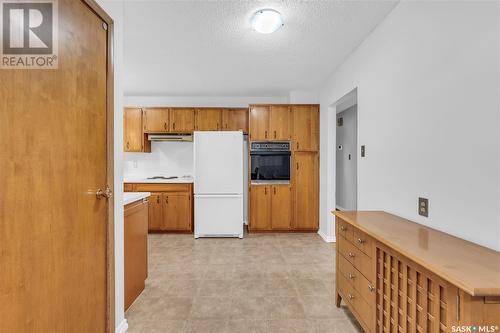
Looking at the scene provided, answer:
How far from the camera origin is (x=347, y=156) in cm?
605

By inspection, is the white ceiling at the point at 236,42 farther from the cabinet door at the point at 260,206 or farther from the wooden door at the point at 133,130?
the cabinet door at the point at 260,206

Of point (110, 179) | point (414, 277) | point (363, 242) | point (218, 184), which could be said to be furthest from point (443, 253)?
point (218, 184)

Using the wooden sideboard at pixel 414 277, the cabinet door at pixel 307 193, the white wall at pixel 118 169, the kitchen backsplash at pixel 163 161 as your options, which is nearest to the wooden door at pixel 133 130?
the kitchen backsplash at pixel 163 161

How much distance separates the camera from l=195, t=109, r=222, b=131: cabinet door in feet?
15.4

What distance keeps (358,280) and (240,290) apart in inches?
45.5

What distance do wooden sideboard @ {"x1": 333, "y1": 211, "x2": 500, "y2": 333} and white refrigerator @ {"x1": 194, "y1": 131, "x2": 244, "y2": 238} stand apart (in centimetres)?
235

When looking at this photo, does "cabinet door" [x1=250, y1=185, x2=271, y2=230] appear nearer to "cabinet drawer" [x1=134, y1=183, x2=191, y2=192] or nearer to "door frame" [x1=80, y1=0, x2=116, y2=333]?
"cabinet drawer" [x1=134, y1=183, x2=191, y2=192]

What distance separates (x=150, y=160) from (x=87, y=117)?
3704 mm

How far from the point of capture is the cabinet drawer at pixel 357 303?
5.35 ft

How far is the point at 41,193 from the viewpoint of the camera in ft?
3.74

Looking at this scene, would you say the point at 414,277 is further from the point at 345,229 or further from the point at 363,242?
the point at 345,229

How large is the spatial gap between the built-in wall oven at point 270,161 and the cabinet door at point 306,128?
24 cm

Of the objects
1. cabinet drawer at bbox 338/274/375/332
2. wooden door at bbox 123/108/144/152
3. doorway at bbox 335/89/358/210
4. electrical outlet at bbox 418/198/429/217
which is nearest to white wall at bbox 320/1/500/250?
electrical outlet at bbox 418/198/429/217

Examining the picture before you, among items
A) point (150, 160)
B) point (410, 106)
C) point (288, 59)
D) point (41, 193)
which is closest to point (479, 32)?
point (410, 106)
